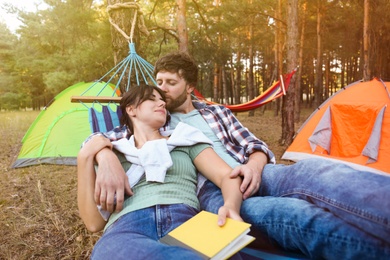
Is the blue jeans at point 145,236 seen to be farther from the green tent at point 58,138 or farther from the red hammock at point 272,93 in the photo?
the red hammock at point 272,93

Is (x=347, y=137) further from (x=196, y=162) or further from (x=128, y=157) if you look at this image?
(x=128, y=157)

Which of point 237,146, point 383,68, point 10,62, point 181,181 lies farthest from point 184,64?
point 10,62

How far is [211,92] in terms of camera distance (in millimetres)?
18375

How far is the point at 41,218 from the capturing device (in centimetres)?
222

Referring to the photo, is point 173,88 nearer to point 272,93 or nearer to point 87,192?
point 87,192

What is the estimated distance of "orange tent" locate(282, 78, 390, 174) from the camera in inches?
128

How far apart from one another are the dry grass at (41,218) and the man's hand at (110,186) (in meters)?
0.83

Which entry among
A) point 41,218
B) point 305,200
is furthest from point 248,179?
point 41,218

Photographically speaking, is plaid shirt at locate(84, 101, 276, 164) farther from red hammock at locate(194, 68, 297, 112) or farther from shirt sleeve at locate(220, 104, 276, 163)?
red hammock at locate(194, 68, 297, 112)

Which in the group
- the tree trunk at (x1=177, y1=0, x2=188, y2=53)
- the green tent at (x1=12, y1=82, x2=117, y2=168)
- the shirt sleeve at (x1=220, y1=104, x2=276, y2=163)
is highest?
the tree trunk at (x1=177, y1=0, x2=188, y2=53)

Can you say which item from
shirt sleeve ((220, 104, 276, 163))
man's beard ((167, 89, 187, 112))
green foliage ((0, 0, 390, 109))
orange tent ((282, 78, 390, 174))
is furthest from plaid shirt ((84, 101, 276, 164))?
green foliage ((0, 0, 390, 109))

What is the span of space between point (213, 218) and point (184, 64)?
3.55ft

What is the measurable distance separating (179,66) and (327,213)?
3.91 ft

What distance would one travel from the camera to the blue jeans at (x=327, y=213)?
0.82 metres
